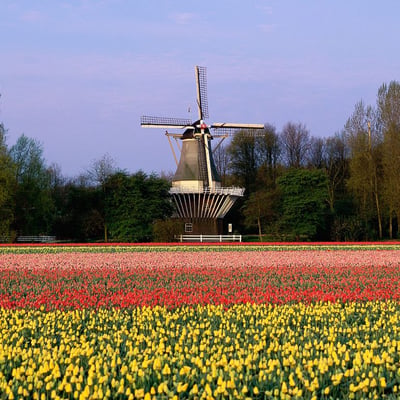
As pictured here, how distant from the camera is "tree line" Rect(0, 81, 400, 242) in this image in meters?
42.8

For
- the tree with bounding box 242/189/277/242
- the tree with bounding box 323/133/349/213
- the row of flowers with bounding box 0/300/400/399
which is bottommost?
the row of flowers with bounding box 0/300/400/399

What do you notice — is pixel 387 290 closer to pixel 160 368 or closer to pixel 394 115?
pixel 160 368

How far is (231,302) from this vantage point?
10.5 meters

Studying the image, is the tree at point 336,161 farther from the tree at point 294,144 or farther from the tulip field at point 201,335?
the tulip field at point 201,335

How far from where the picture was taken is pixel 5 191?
4009 cm

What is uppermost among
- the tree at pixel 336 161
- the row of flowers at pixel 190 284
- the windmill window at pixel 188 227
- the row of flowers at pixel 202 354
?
the tree at pixel 336 161

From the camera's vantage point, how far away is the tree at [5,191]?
133 feet

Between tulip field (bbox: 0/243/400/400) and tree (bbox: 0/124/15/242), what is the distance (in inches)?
1013

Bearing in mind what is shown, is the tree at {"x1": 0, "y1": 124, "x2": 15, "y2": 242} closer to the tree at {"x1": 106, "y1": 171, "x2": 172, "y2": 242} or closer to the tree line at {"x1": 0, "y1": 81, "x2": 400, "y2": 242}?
the tree line at {"x1": 0, "y1": 81, "x2": 400, "y2": 242}

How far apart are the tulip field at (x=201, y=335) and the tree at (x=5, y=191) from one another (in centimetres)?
2574

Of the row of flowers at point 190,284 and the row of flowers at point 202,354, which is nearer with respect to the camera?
the row of flowers at point 202,354

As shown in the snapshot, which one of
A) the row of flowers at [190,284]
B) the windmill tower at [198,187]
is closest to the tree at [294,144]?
the windmill tower at [198,187]

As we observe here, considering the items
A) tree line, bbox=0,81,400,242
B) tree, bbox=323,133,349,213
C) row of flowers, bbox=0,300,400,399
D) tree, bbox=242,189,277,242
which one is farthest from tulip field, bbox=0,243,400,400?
tree, bbox=323,133,349,213

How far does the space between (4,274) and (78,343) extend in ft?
30.7
